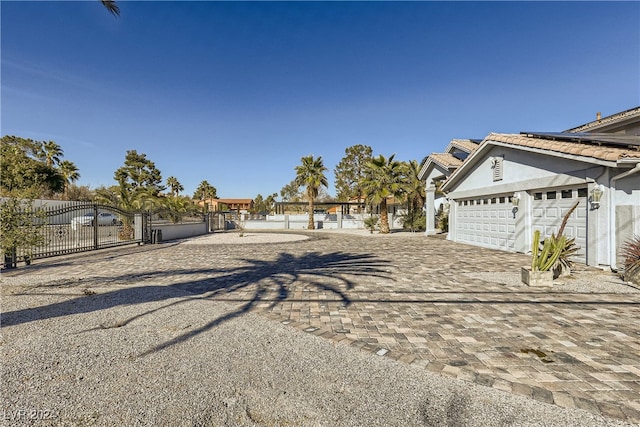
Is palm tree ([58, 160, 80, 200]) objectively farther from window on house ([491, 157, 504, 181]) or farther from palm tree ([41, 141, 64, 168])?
window on house ([491, 157, 504, 181])

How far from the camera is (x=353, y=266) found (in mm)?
10102

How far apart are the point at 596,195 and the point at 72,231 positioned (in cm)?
2000

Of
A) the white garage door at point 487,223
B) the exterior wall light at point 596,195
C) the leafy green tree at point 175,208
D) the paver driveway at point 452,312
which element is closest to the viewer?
the paver driveway at point 452,312

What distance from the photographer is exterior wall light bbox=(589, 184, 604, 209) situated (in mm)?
8773

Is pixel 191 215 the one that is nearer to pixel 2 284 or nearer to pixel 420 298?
pixel 2 284

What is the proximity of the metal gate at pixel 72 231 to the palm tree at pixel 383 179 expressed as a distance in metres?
15.7

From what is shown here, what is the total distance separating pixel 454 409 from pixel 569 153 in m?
9.99

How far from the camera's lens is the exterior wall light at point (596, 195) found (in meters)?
8.77

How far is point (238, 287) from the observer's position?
24.0ft

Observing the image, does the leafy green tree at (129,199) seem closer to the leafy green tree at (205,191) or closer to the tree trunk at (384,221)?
the tree trunk at (384,221)

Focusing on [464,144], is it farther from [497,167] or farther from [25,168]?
[25,168]

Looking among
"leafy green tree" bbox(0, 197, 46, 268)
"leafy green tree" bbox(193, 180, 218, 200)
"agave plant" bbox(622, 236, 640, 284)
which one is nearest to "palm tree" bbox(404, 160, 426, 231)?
"agave plant" bbox(622, 236, 640, 284)

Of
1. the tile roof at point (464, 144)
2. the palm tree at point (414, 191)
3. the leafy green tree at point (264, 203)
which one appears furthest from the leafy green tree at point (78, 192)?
the tile roof at point (464, 144)

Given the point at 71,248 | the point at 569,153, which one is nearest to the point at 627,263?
the point at 569,153
